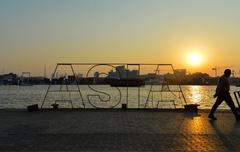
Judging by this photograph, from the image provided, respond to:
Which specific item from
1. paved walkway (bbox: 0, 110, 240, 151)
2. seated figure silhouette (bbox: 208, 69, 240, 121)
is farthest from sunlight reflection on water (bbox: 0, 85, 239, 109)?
seated figure silhouette (bbox: 208, 69, 240, 121)

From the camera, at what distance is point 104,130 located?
57.3ft

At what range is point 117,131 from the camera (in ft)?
56.3

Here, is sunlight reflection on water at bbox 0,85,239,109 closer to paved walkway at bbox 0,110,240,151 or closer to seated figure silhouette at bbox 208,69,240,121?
paved walkway at bbox 0,110,240,151

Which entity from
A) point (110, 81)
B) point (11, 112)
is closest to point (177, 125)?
point (11, 112)

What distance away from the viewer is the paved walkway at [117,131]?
14.1 meters

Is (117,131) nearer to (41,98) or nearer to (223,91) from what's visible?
(223,91)

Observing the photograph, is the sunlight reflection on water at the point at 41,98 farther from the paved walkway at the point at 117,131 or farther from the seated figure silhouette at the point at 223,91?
the seated figure silhouette at the point at 223,91

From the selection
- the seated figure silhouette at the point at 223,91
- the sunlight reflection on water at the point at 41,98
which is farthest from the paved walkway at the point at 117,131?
the sunlight reflection on water at the point at 41,98

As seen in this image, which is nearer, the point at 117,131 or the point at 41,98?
the point at 117,131

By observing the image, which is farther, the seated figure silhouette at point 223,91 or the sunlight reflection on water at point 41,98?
the sunlight reflection on water at point 41,98

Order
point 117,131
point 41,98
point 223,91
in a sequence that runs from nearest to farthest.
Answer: point 117,131 → point 223,91 → point 41,98

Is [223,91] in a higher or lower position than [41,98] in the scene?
higher

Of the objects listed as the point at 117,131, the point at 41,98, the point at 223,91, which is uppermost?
the point at 223,91

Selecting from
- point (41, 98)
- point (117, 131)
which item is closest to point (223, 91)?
point (117, 131)
